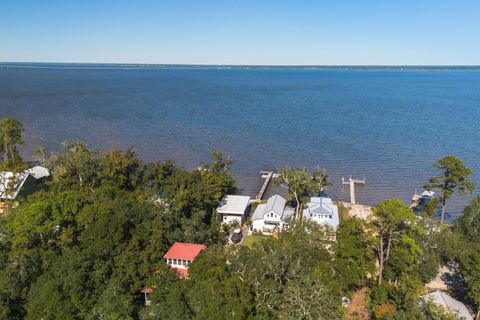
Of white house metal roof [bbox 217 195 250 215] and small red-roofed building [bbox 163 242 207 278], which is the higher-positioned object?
small red-roofed building [bbox 163 242 207 278]

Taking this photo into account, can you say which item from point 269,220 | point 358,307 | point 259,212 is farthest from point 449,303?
point 259,212

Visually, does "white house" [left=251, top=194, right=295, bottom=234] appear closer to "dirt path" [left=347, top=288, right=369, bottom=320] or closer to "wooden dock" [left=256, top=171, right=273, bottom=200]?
"wooden dock" [left=256, top=171, right=273, bottom=200]

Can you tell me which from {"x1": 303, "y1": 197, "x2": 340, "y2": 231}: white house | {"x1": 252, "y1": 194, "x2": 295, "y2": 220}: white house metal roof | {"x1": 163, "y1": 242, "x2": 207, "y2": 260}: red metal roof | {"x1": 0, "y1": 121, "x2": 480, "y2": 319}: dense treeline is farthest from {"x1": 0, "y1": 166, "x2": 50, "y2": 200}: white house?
{"x1": 303, "y1": 197, "x2": 340, "y2": 231}: white house

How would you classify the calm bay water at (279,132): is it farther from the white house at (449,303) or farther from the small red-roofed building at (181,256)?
the small red-roofed building at (181,256)

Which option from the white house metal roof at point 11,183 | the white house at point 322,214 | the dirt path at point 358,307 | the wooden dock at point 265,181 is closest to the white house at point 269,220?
the white house at point 322,214

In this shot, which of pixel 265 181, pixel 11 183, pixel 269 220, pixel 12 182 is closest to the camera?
pixel 269 220

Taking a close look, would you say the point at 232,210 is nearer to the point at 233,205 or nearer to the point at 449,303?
the point at 233,205
